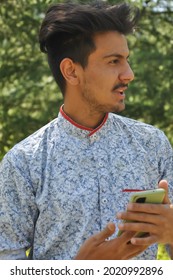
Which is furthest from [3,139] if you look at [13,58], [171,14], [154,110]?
[171,14]

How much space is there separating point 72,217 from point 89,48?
0.73 meters

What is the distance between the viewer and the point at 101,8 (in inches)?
139

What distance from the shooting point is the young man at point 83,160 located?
3.23 m

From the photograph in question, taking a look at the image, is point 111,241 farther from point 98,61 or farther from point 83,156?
point 98,61

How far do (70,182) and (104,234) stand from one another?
347 millimetres

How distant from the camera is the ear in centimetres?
348

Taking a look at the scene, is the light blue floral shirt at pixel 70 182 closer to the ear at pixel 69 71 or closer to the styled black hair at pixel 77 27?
the ear at pixel 69 71

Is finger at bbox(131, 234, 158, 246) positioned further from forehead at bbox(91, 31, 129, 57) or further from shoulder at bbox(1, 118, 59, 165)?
forehead at bbox(91, 31, 129, 57)

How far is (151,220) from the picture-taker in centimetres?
298

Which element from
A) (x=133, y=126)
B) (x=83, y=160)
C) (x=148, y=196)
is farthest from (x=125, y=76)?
(x=148, y=196)

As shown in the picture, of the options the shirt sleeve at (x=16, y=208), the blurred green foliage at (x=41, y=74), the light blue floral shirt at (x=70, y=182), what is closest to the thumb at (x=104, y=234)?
the light blue floral shirt at (x=70, y=182)

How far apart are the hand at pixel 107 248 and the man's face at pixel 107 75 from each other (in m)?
0.57

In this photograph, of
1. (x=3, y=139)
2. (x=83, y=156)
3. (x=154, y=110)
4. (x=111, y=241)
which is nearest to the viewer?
(x=111, y=241)
